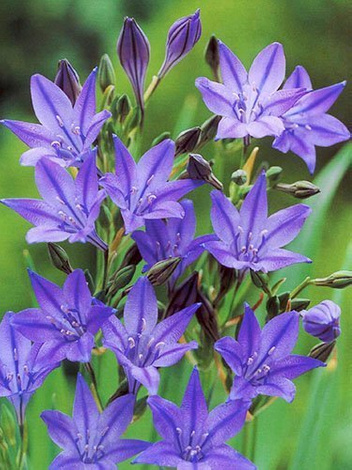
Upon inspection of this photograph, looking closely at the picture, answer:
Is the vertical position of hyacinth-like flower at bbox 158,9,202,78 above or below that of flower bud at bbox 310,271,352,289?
above

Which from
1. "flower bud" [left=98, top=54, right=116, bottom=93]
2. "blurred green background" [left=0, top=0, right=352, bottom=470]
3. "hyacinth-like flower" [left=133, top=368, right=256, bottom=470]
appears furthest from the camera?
"blurred green background" [left=0, top=0, right=352, bottom=470]

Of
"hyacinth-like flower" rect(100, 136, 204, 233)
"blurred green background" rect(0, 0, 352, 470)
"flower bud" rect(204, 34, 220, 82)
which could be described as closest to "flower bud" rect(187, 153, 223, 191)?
"hyacinth-like flower" rect(100, 136, 204, 233)

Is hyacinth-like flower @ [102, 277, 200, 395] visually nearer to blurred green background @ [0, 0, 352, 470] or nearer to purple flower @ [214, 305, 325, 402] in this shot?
purple flower @ [214, 305, 325, 402]

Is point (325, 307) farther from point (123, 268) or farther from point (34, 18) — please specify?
point (34, 18)

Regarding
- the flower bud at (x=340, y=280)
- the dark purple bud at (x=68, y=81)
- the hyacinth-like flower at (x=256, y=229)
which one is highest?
the dark purple bud at (x=68, y=81)

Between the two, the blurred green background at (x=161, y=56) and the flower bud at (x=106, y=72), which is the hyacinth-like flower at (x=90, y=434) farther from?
the blurred green background at (x=161, y=56)

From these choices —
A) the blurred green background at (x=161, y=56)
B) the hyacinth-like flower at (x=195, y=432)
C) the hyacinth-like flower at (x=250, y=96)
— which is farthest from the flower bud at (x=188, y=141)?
the blurred green background at (x=161, y=56)

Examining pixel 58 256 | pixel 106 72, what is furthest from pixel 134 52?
pixel 58 256
